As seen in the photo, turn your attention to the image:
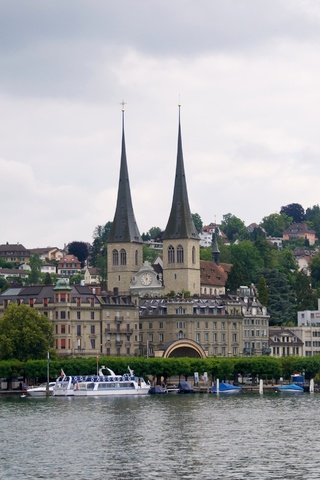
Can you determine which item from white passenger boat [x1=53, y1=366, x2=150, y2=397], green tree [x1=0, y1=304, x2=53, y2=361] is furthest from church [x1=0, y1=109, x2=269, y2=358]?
white passenger boat [x1=53, y1=366, x2=150, y2=397]

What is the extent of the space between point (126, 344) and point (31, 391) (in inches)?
1321

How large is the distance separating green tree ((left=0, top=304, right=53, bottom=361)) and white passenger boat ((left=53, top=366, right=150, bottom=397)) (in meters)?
10.5

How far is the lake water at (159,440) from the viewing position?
3167 inches

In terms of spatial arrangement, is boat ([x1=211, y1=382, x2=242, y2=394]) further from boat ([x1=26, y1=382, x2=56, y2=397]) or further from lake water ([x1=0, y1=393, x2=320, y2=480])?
lake water ([x1=0, y1=393, x2=320, y2=480])

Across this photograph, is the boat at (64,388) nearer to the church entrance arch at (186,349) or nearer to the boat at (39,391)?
the boat at (39,391)

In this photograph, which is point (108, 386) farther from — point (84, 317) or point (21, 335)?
point (84, 317)

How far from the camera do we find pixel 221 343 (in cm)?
19738

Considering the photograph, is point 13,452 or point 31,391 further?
point 31,391

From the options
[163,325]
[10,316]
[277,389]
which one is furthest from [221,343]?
[10,316]

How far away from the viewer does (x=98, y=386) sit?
157500 millimetres

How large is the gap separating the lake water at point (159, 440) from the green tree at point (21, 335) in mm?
28554

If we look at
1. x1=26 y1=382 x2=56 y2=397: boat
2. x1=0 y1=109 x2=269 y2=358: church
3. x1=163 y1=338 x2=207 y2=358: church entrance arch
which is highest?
x1=0 y1=109 x2=269 y2=358: church

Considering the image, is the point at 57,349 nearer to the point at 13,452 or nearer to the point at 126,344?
the point at 126,344

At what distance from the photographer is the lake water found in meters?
Answer: 80.4
